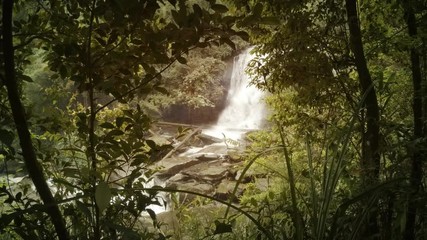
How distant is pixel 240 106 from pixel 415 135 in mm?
13169

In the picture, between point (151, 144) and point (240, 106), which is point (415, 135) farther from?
point (240, 106)

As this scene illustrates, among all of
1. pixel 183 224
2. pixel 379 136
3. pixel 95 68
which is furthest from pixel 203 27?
pixel 183 224

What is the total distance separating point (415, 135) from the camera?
1573 millimetres

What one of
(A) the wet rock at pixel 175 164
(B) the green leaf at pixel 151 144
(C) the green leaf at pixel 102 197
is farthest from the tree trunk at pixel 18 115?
(A) the wet rock at pixel 175 164

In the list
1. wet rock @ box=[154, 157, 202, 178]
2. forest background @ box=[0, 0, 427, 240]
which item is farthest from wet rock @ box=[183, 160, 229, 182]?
forest background @ box=[0, 0, 427, 240]

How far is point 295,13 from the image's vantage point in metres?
2.28

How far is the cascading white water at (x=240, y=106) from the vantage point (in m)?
14.2

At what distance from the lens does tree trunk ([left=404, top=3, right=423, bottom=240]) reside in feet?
4.06

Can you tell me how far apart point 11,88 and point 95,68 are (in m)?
0.25

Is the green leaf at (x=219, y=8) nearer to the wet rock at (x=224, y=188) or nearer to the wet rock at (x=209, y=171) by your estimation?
the wet rock at (x=224, y=188)

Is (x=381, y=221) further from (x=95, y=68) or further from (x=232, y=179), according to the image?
(x=232, y=179)

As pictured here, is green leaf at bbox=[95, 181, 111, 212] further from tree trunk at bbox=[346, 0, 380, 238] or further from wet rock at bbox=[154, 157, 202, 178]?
wet rock at bbox=[154, 157, 202, 178]


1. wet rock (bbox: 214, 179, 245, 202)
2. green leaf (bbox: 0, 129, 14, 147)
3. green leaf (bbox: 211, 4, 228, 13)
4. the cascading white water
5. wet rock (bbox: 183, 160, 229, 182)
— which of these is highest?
the cascading white water

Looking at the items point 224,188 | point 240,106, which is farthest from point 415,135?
point 240,106
